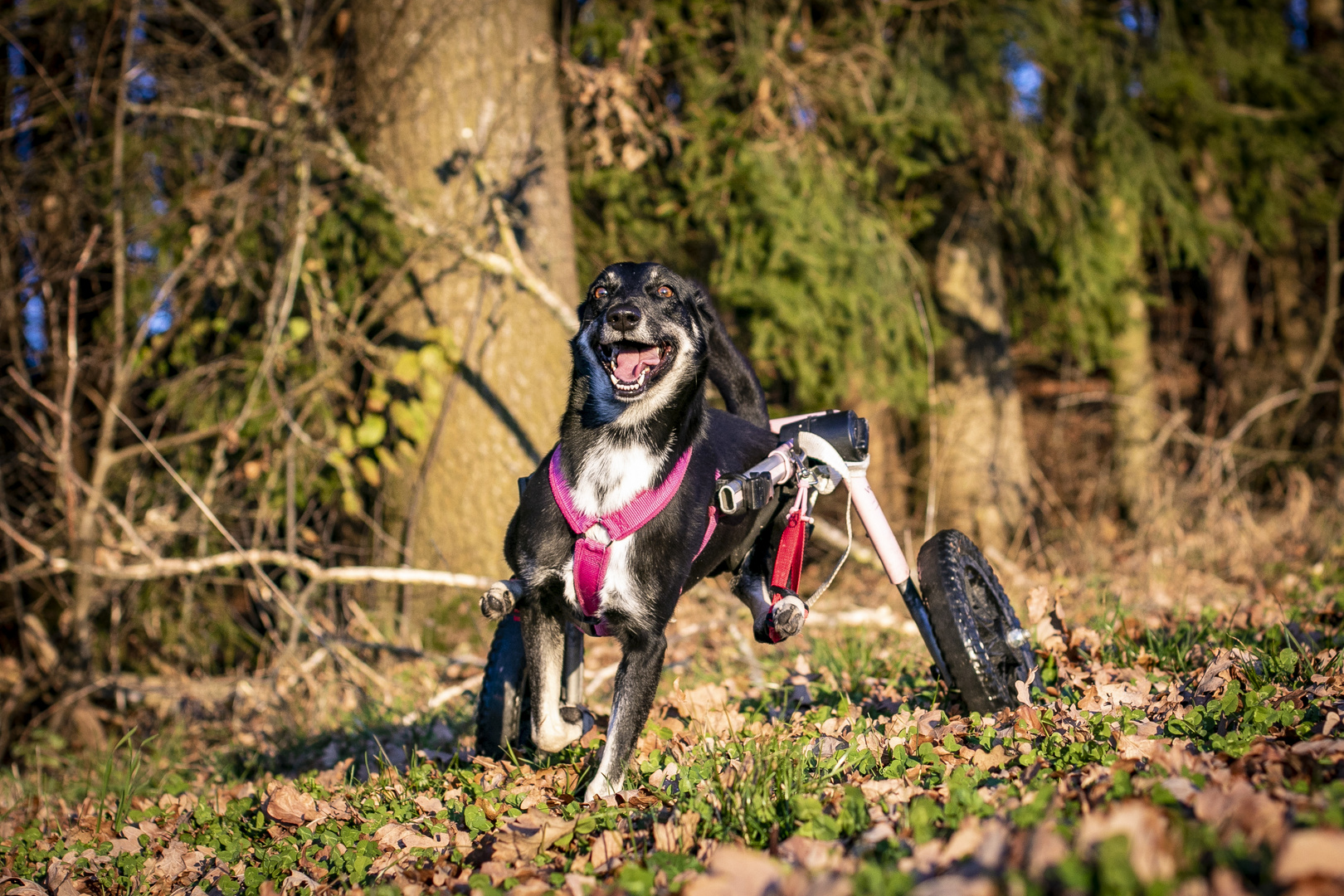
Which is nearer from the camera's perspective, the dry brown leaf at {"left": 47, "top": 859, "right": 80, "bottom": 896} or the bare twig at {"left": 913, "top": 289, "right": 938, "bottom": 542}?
the dry brown leaf at {"left": 47, "top": 859, "right": 80, "bottom": 896}

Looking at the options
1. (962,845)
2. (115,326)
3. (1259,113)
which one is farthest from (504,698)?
(1259,113)

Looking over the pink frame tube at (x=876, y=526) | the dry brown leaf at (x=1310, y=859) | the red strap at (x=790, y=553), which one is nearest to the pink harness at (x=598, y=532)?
the red strap at (x=790, y=553)

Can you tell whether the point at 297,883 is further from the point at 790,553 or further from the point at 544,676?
the point at 790,553

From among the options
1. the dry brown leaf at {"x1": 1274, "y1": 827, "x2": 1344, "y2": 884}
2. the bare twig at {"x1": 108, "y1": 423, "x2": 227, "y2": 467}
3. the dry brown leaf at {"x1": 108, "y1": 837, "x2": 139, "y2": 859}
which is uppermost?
the bare twig at {"x1": 108, "y1": 423, "x2": 227, "y2": 467}

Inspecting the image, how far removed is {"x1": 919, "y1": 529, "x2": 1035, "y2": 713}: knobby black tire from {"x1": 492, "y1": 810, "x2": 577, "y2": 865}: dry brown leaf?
1361 mm

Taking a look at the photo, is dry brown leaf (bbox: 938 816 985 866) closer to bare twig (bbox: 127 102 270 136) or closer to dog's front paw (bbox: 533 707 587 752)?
dog's front paw (bbox: 533 707 587 752)

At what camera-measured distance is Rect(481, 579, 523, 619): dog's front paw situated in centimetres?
254

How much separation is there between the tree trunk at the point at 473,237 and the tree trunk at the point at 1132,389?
4947mm

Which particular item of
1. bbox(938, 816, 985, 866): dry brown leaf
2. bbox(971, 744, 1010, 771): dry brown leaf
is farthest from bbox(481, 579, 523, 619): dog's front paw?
bbox(971, 744, 1010, 771): dry brown leaf

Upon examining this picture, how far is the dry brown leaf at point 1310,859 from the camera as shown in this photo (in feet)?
4.70

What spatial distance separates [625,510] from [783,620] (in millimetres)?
630

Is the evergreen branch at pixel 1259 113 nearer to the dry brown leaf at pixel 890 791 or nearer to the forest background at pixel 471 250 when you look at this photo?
the forest background at pixel 471 250

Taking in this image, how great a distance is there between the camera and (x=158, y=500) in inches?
269

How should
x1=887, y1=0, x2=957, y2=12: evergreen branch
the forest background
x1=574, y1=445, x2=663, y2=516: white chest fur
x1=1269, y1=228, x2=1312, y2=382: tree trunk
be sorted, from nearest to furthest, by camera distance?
x1=574, y1=445, x2=663, y2=516: white chest fur
the forest background
x1=887, y1=0, x2=957, y2=12: evergreen branch
x1=1269, y1=228, x2=1312, y2=382: tree trunk
